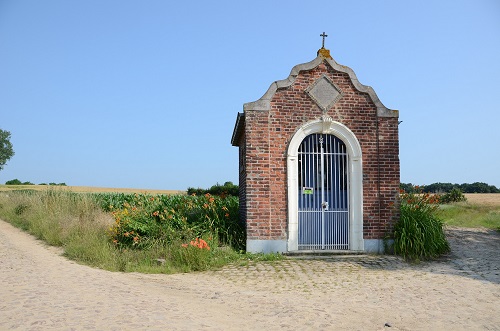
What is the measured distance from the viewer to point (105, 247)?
11414 millimetres

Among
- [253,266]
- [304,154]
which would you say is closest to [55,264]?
[253,266]

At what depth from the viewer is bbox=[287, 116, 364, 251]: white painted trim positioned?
37.8ft

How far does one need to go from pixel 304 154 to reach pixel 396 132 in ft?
8.13

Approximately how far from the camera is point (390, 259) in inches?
437

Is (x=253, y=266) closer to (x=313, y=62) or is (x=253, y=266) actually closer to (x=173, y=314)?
(x=173, y=314)

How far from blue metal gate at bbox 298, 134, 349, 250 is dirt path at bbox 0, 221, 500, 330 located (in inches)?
30.4

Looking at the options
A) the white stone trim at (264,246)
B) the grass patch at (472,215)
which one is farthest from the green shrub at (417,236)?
the grass patch at (472,215)

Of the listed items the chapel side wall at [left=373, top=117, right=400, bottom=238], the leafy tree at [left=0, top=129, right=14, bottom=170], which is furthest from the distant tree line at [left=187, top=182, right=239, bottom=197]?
the leafy tree at [left=0, top=129, right=14, bottom=170]

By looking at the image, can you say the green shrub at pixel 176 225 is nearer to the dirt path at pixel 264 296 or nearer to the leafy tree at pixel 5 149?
the dirt path at pixel 264 296

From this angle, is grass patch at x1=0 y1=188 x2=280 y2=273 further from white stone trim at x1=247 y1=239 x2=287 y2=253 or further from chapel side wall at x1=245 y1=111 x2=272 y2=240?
chapel side wall at x1=245 y1=111 x2=272 y2=240

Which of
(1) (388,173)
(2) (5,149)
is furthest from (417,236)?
(2) (5,149)

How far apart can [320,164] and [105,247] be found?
5.80 metres

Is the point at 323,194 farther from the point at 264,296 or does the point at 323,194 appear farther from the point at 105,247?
the point at 105,247

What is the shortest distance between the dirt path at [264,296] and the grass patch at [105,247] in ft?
1.53
